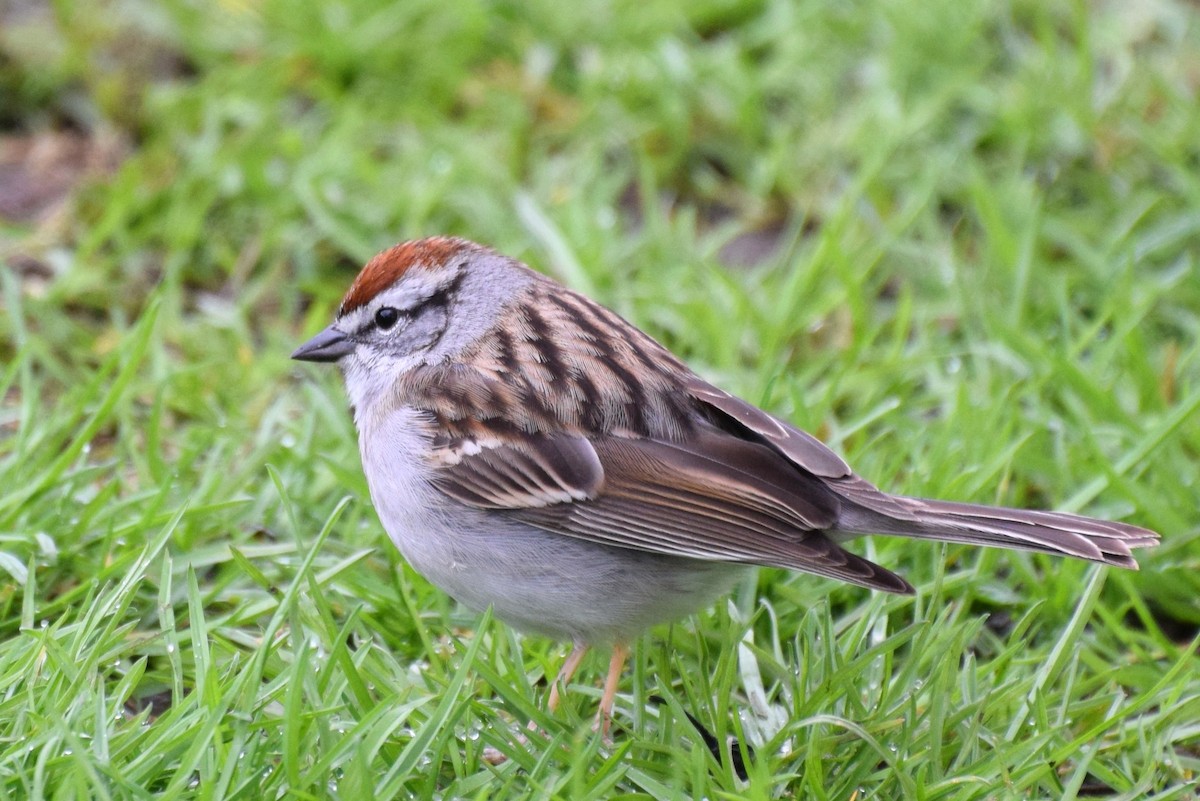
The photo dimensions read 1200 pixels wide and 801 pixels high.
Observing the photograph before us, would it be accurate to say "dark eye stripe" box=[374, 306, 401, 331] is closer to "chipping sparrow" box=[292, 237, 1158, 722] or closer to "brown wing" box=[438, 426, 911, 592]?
"chipping sparrow" box=[292, 237, 1158, 722]

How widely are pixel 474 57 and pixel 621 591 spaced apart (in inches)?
161

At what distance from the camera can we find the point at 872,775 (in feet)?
11.2

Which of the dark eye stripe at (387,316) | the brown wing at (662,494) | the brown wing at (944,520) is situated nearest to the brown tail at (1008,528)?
the brown wing at (944,520)

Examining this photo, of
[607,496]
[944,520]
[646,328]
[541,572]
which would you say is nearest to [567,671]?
[541,572]

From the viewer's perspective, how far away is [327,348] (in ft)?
13.7

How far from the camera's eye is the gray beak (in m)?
4.15

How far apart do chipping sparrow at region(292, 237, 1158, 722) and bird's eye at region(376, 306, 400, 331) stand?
0.21m

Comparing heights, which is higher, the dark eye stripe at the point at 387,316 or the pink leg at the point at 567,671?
the dark eye stripe at the point at 387,316

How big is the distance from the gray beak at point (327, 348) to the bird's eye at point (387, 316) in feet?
0.37

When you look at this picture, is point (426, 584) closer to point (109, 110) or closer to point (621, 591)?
point (621, 591)

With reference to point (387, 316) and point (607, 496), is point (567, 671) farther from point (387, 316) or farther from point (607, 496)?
point (387, 316)

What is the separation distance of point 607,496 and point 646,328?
1.92 m

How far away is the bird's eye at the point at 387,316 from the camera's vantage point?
412 centimetres

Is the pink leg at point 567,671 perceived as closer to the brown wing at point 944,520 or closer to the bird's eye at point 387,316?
the brown wing at point 944,520
